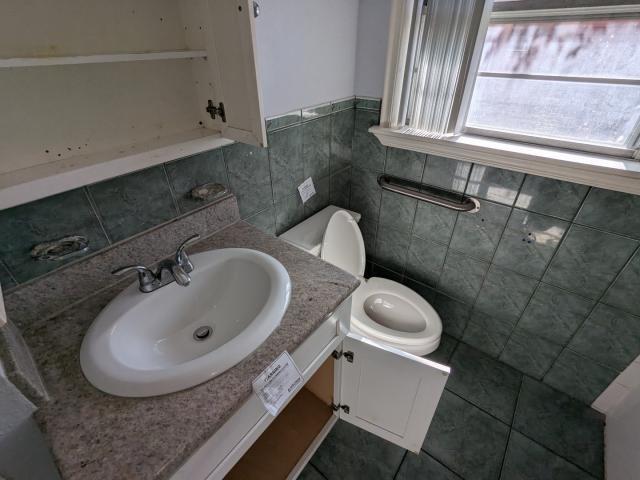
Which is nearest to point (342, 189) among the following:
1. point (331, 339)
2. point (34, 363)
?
point (331, 339)

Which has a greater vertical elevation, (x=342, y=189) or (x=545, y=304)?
(x=342, y=189)

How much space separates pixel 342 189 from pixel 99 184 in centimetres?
114

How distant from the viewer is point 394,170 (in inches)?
58.2

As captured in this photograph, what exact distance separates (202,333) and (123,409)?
0.27m

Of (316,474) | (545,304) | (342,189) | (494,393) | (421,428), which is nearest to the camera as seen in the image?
(421,428)

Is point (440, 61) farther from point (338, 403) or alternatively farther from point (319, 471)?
point (319, 471)

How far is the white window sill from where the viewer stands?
95 cm

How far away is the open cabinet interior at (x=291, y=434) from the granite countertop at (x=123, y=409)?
0.53 meters

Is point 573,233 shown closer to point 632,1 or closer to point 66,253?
point 632,1

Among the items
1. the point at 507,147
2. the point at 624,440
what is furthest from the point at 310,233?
the point at 624,440

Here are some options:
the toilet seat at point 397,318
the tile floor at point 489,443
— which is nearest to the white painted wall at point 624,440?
the tile floor at point 489,443

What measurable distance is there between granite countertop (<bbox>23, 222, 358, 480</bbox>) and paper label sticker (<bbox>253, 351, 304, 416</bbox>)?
17 millimetres

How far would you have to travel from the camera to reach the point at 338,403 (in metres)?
1.24

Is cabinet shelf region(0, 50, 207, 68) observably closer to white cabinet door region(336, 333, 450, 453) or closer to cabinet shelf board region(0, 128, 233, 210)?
cabinet shelf board region(0, 128, 233, 210)
